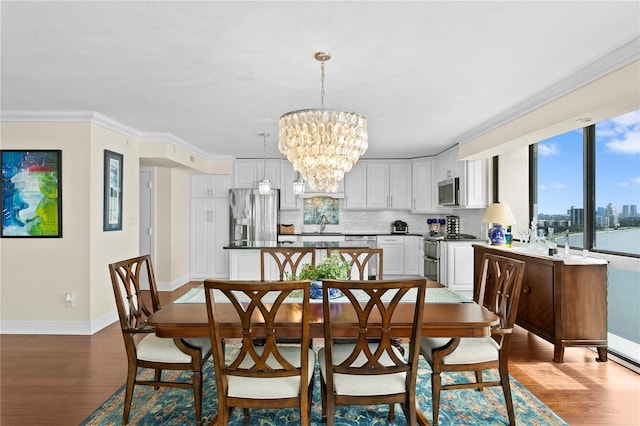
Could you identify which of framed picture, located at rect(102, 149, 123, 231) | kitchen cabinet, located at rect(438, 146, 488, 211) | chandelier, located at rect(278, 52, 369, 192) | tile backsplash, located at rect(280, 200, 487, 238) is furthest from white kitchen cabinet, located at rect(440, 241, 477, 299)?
framed picture, located at rect(102, 149, 123, 231)

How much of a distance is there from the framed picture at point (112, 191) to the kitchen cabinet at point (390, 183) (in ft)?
14.2

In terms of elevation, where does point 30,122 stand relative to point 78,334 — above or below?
above

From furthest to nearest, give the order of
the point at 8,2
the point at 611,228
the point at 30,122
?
1. the point at 30,122
2. the point at 611,228
3. the point at 8,2

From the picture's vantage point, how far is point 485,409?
101 inches

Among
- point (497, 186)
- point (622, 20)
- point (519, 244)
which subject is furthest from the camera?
point (497, 186)

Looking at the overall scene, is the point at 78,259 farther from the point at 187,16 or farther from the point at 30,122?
the point at 187,16

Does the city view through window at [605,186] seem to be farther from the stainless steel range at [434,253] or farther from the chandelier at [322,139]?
the chandelier at [322,139]

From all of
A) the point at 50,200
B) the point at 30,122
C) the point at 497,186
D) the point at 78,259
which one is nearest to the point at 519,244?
the point at 497,186

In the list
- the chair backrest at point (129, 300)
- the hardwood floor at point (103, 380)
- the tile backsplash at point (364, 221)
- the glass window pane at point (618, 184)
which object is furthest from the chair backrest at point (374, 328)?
the tile backsplash at point (364, 221)

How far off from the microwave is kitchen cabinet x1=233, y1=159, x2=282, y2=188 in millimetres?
2958

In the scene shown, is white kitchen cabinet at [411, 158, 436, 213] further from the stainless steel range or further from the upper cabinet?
the upper cabinet

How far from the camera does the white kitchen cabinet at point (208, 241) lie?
7.12m

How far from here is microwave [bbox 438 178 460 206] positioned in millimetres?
5914

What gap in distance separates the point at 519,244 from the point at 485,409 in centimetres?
282
